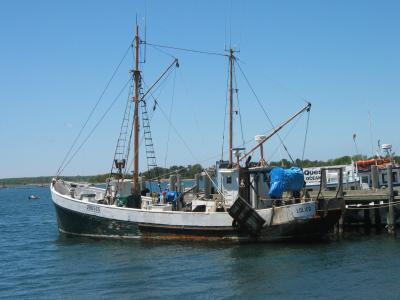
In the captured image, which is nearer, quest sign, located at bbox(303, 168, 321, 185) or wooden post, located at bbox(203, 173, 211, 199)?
wooden post, located at bbox(203, 173, 211, 199)

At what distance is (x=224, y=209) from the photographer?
2812 cm

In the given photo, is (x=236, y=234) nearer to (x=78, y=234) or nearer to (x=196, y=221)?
(x=196, y=221)

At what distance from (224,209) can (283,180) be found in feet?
10.8

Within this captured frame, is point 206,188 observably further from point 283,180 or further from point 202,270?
point 202,270

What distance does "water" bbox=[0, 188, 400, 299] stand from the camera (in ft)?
60.5

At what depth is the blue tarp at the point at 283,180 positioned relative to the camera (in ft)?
88.6

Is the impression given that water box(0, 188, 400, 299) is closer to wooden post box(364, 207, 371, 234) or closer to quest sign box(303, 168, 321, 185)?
wooden post box(364, 207, 371, 234)

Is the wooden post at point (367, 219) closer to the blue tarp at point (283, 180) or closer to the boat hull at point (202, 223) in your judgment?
the boat hull at point (202, 223)

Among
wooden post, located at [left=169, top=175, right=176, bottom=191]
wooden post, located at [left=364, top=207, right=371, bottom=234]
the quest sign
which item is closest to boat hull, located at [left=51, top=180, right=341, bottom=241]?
wooden post, located at [left=364, top=207, right=371, bottom=234]

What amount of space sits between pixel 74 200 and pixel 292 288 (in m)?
16.8

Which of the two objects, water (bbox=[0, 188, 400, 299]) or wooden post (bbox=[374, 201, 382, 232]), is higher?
wooden post (bbox=[374, 201, 382, 232])

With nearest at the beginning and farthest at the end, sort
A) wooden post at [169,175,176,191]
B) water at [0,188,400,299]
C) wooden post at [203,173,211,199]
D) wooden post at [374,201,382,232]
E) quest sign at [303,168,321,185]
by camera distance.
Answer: water at [0,188,400,299]
wooden post at [374,201,382,232]
wooden post at [203,173,211,199]
wooden post at [169,175,176,191]
quest sign at [303,168,321,185]

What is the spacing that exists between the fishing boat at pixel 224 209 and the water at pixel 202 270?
2.64 ft

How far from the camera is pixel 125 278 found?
20.8 metres
